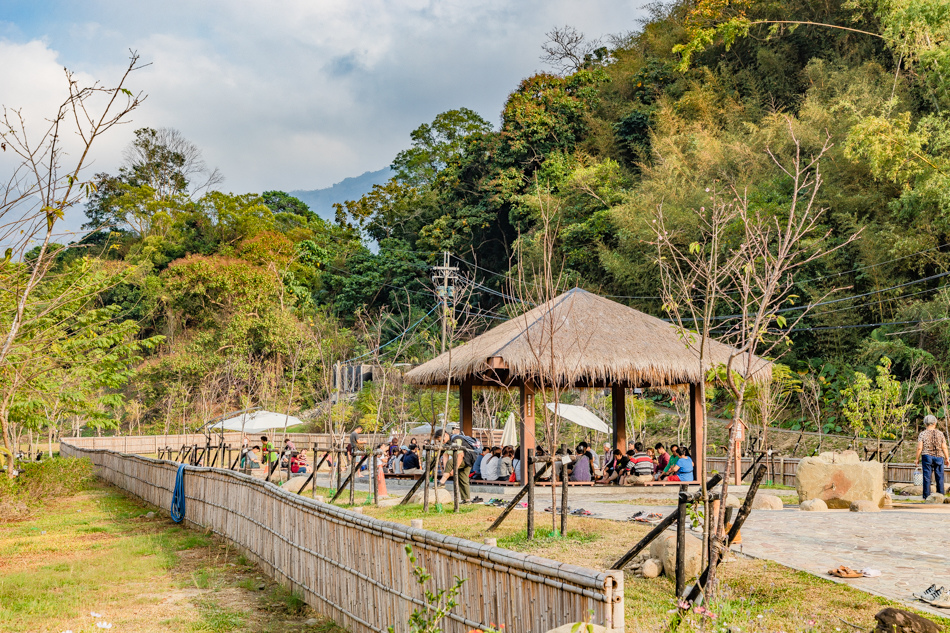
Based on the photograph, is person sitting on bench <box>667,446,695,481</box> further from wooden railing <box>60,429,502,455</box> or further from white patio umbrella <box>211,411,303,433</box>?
wooden railing <box>60,429,502,455</box>

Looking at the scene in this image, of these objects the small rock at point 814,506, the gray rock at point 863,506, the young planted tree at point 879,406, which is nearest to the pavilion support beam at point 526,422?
the small rock at point 814,506

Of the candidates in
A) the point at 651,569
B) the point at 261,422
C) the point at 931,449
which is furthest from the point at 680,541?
the point at 261,422

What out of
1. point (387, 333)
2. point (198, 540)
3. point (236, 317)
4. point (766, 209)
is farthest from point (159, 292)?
point (198, 540)

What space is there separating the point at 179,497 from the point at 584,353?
667 cm

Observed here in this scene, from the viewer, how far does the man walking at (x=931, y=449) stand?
10867 millimetres

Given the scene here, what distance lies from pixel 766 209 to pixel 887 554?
593 inches

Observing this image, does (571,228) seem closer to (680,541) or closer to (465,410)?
(465,410)

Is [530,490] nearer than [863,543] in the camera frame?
No

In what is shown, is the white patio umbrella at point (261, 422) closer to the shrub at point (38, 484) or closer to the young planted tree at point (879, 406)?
the shrub at point (38, 484)

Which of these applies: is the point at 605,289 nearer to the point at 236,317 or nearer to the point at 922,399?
the point at 922,399

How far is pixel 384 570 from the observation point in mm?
5117

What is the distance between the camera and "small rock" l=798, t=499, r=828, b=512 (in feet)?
32.2

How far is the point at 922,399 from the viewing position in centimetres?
1862

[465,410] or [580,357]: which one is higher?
[580,357]
